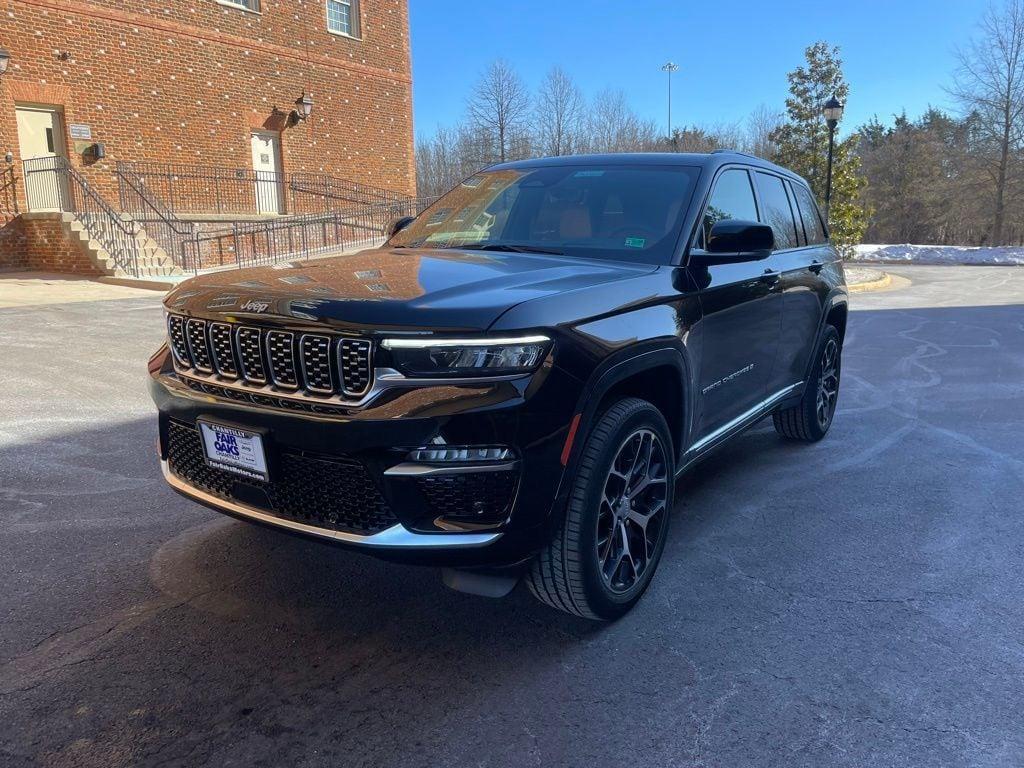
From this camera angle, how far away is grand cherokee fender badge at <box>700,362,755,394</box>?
12.1 feet

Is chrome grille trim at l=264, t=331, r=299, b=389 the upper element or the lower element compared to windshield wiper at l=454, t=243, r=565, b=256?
lower

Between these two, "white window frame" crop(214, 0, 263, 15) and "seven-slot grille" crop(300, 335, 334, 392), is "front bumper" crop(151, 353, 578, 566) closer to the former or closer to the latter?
"seven-slot grille" crop(300, 335, 334, 392)

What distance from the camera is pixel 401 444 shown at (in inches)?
96.4

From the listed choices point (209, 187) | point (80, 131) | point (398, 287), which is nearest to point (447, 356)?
point (398, 287)

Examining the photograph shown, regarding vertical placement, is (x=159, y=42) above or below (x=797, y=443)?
above

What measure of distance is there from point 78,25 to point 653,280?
64.5 feet

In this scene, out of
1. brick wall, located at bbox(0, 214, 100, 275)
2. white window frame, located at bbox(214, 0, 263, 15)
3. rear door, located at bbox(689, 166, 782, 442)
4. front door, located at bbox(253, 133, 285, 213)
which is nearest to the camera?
rear door, located at bbox(689, 166, 782, 442)

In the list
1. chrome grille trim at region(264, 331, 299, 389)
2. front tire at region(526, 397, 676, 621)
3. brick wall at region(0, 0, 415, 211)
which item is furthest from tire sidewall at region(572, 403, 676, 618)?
brick wall at region(0, 0, 415, 211)

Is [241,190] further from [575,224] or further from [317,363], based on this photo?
[317,363]

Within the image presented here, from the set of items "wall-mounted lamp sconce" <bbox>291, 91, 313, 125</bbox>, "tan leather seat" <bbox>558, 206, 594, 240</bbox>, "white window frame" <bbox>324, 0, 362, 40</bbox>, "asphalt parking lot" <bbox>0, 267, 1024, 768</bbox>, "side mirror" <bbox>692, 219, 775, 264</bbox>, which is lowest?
"asphalt parking lot" <bbox>0, 267, 1024, 768</bbox>

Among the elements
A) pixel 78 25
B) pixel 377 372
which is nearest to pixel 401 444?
pixel 377 372

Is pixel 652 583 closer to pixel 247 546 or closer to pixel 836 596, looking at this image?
pixel 836 596

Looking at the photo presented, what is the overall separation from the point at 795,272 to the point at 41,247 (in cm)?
1752

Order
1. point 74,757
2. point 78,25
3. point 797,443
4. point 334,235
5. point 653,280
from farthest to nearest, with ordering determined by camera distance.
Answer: point 334,235 → point 78,25 → point 797,443 → point 653,280 → point 74,757
